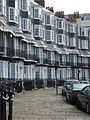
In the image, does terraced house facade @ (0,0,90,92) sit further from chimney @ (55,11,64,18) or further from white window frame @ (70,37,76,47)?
chimney @ (55,11,64,18)

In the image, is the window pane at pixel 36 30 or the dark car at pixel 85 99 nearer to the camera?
the dark car at pixel 85 99

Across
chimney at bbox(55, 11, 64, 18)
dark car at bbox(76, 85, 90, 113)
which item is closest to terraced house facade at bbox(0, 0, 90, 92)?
chimney at bbox(55, 11, 64, 18)

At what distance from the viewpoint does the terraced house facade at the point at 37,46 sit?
3462cm

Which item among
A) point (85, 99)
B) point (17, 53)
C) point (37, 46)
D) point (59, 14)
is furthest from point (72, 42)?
point (85, 99)

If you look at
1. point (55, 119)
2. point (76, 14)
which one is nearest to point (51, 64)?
point (76, 14)

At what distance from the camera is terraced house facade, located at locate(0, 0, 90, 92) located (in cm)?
3462

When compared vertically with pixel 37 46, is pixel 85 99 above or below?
below

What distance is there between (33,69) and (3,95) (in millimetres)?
34290

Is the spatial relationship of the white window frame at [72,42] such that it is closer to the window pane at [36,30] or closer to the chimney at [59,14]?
the chimney at [59,14]

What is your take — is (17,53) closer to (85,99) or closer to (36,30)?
(36,30)

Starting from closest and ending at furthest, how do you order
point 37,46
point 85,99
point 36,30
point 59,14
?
1. point 85,99
2. point 37,46
3. point 36,30
4. point 59,14

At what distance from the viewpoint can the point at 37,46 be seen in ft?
152

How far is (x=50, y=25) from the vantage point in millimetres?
54281

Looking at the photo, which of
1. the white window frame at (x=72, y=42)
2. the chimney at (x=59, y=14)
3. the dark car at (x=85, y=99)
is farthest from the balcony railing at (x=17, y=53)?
the white window frame at (x=72, y=42)
